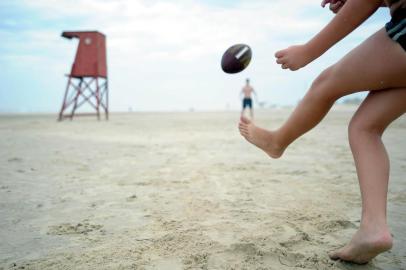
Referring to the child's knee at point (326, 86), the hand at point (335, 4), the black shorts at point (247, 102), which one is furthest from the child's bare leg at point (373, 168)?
the black shorts at point (247, 102)

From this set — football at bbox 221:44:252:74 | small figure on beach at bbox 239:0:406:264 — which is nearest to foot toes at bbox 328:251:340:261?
small figure on beach at bbox 239:0:406:264

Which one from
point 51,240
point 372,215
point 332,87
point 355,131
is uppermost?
point 332,87

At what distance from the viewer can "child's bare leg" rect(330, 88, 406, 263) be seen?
1.54 m

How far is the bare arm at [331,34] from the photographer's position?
1546 millimetres

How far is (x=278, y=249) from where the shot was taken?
1.87 m

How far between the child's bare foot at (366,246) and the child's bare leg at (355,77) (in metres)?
0.59

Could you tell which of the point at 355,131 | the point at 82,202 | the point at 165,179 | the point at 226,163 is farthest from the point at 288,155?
the point at 355,131

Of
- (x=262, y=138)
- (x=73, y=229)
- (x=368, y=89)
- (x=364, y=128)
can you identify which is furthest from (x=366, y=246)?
(x=73, y=229)

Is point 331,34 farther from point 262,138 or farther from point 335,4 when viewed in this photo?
point 262,138

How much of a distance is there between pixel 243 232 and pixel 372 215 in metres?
0.80

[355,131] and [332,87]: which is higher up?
[332,87]

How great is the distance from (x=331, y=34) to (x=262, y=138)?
800 millimetres

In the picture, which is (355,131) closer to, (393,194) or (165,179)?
(393,194)

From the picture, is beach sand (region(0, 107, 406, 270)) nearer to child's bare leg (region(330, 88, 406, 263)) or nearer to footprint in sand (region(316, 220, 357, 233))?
footprint in sand (region(316, 220, 357, 233))
